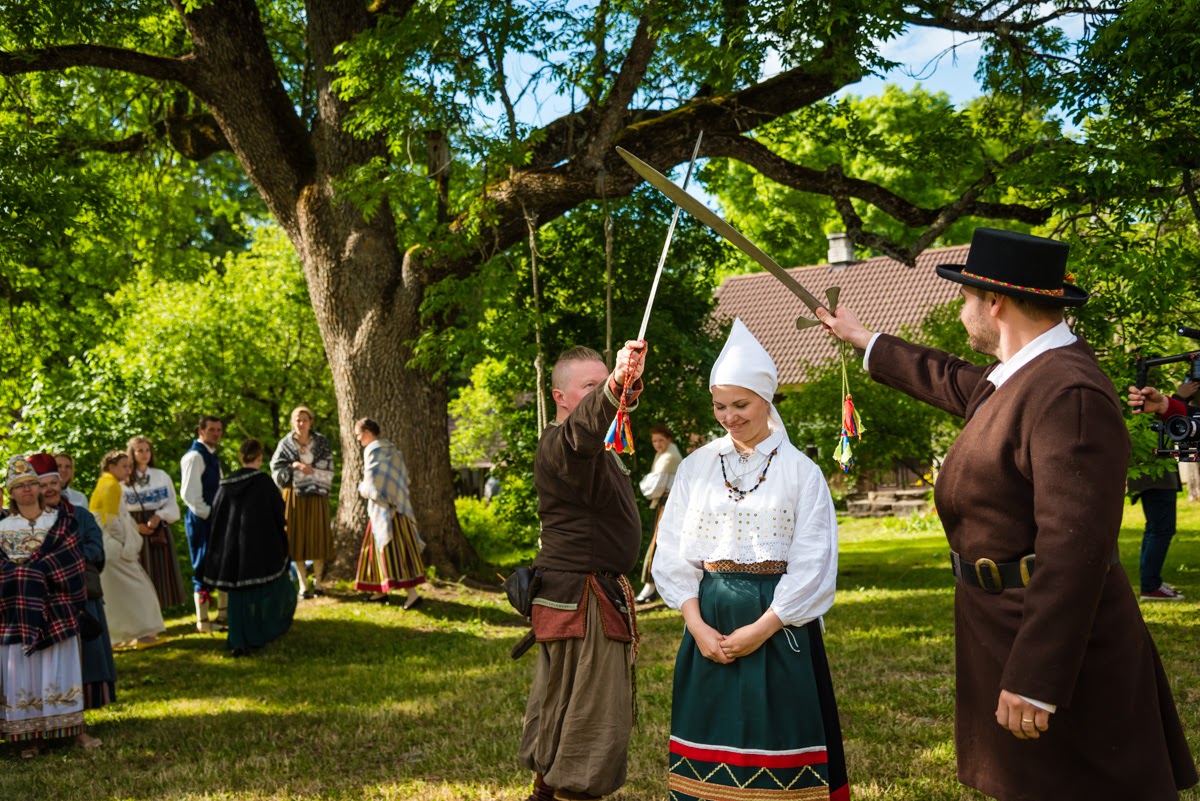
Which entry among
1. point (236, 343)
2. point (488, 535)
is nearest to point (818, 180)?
point (488, 535)

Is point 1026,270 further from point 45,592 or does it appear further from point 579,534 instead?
point 45,592

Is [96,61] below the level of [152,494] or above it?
above

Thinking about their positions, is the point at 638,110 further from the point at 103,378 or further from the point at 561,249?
the point at 103,378

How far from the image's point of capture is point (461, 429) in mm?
24766

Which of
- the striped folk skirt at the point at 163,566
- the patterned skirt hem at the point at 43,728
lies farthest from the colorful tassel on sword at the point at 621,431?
the striped folk skirt at the point at 163,566

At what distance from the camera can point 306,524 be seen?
1134 cm

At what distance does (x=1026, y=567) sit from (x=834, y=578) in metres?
0.99

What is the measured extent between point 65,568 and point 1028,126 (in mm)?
9232

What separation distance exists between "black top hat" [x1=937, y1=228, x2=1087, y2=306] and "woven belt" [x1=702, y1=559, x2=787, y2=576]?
1212 mm

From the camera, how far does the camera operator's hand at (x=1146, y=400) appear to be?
4.21 metres

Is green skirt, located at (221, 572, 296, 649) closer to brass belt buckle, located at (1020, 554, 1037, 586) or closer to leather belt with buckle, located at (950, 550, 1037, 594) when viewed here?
leather belt with buckle, located at (950, 550, 1037, 594)

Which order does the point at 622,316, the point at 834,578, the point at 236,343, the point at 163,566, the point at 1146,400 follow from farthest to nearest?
1. the point at 236,343
2. the point at 622,316
3. the point at 163,566
4. the point at 1146,400
5. the point at 834,578

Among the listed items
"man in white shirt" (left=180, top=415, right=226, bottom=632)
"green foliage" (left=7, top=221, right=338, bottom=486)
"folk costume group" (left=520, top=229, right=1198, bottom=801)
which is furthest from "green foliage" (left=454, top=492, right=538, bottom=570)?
"folk costume group" (left=520, top=229, right=1198, bottom=801)

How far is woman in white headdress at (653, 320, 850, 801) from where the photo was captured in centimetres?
365
